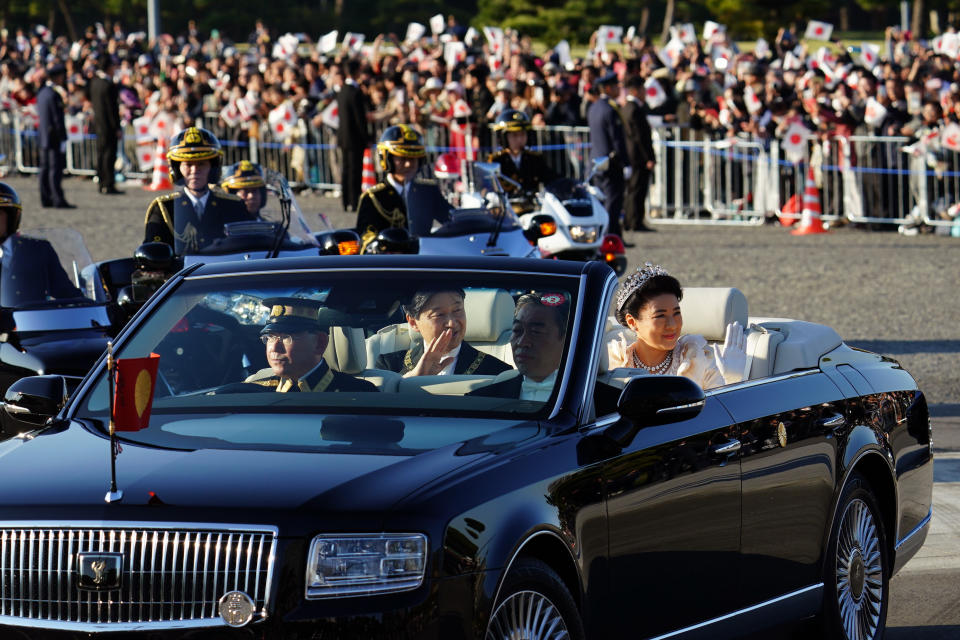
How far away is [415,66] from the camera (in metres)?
33.2

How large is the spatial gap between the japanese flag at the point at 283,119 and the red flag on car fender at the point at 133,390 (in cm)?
2732

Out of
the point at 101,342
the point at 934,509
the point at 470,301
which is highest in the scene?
the point at 470,301

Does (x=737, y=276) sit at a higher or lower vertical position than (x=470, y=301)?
lower

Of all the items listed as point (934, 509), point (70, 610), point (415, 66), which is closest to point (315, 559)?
point (70, 610)

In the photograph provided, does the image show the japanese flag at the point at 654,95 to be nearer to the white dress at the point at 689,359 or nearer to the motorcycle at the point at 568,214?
the motorcycle at the point at 568,214

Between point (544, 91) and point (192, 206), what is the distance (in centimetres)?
1695

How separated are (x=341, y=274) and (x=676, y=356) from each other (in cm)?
161

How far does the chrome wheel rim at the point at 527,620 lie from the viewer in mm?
4660

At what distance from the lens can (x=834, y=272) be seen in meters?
21.0

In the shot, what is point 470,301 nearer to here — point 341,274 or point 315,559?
point 341,274

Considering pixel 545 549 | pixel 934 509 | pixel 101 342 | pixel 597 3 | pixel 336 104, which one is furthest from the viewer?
pixel 597 3

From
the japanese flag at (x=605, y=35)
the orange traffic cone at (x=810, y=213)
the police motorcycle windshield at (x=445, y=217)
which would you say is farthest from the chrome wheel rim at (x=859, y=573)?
the japanese flag at (x=605, y=35)

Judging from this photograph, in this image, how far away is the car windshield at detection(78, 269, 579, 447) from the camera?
548 centimetres

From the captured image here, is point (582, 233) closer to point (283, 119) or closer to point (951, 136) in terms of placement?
point (951, 136)
